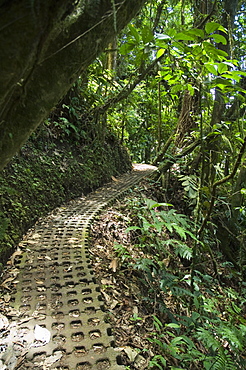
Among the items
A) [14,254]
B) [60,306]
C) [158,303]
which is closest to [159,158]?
[158,303]

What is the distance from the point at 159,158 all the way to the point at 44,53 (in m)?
7.49

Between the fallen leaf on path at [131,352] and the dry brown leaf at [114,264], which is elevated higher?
the dry brown leaf at [114,264]

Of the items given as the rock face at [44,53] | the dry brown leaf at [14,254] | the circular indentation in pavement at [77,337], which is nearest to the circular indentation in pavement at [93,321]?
the circular indentation in pavement at [77,337]

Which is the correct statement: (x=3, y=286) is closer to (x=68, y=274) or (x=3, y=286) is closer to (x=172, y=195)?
(x=68, y=274)

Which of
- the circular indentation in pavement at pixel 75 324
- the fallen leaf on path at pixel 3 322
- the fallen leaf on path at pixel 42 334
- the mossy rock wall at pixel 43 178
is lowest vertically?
the circular indentation in pavement at pixel 75 324

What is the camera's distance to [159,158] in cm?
830

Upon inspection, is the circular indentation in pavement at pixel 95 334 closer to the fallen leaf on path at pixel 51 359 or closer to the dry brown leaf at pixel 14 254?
the fallen leaf on path at pixel 51 359

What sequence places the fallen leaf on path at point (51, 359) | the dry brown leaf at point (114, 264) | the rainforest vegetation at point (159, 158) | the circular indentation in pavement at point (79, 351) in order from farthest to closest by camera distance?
the dry brown leaf at point (114, 264) < the circular indentation in pavement at point (79, 351) < the fallen leaf on path at point (51, 359) < the rainforest vegetation at point (159, 158)

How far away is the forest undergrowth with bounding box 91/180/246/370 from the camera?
84.3 inches

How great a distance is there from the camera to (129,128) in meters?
12.2

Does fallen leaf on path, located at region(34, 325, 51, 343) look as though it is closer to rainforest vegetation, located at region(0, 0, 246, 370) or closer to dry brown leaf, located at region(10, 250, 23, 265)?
rainforest vegetation, located at region(0, 0, 246, 370)

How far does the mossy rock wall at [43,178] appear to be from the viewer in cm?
339

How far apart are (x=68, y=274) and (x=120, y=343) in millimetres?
861

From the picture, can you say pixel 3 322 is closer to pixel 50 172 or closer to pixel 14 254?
pixel 14 254
